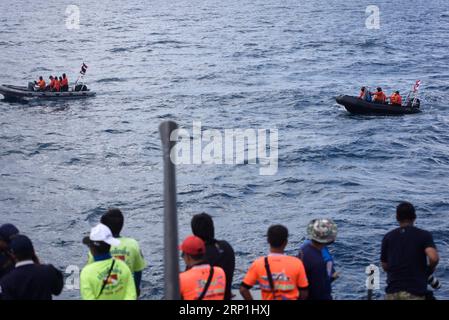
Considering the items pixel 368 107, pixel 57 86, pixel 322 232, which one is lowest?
pixel 322 232

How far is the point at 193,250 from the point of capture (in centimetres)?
828

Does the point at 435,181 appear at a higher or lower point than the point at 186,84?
lower

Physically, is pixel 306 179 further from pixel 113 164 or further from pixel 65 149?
pixel 65 149

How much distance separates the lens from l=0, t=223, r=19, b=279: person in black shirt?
9219mm

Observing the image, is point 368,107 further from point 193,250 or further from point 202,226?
point 193,250

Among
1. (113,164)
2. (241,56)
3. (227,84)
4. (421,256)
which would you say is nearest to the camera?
(421,256)

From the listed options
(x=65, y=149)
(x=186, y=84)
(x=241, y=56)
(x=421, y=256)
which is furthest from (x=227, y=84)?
(x=421, y=256)

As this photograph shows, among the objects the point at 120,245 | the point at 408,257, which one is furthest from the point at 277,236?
the point at 120,245

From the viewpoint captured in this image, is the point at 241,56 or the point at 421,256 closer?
the point at 421,256

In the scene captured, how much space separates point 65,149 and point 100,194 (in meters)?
9.86

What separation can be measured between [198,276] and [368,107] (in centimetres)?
4112

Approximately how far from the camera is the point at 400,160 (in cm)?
4222

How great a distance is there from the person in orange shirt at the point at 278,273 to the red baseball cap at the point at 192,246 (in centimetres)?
69

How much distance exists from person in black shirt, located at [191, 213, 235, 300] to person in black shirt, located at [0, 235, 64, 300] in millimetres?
1664
